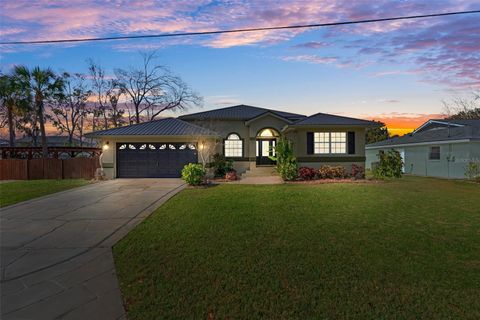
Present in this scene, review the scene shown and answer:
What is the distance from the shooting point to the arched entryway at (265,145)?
73.4 ft

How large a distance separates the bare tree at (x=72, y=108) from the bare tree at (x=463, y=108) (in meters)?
52.0

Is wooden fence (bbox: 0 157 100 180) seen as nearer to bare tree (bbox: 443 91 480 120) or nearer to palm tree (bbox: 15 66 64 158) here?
palm tree (bbox: 15 66 64 158)

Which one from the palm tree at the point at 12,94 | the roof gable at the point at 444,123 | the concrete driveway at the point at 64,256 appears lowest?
the concrete driveway at the point at 64,256

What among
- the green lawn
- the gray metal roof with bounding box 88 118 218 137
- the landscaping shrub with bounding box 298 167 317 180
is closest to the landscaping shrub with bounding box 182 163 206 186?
the gray metal roof with bounding box 88 118 218 137

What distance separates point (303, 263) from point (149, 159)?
1631 centimetres

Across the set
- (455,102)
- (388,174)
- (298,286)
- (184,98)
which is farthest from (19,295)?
(455,102)

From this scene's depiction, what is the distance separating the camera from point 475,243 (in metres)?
6.25

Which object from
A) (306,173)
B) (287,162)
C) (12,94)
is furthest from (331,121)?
(12,94)

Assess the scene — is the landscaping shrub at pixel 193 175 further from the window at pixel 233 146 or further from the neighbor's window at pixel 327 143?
the neighbor's window at pixel 327 143

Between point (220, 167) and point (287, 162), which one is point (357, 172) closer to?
point (287, 162)

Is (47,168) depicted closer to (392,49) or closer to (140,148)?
(140,148)

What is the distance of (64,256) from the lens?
228 inches

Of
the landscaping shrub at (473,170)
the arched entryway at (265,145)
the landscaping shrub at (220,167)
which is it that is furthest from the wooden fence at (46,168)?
the landscaping shrub at (473,170)

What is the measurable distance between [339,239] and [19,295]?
5.73 m
